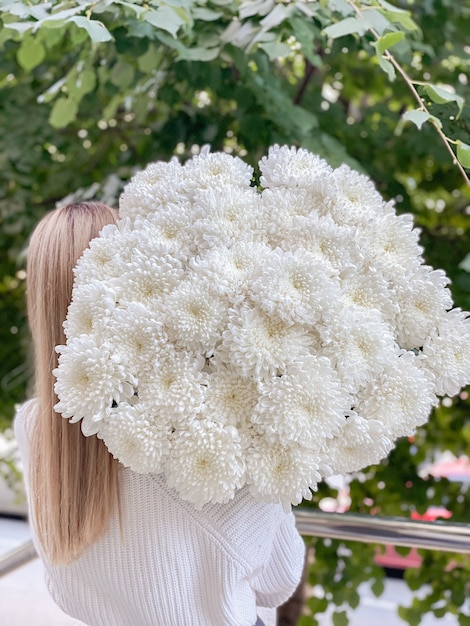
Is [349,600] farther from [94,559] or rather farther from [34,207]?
[34,207]

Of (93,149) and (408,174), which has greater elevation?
(408,174)

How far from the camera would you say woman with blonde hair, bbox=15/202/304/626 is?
2.95 ft

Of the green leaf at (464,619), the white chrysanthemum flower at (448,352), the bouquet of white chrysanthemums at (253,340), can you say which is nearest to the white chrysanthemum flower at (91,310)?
the bouquet of white chrysanthemums at (253,340)

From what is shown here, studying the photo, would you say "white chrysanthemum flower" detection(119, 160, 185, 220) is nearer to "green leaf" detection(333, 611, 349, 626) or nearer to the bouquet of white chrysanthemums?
the bouquet of white chrysanthemums

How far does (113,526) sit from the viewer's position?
3.06 feet

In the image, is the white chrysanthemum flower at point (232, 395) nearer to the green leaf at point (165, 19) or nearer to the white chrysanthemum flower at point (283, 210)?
the white chrysanthemum flower at point (283, 210)

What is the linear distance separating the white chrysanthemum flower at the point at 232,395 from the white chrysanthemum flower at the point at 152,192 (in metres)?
0.21

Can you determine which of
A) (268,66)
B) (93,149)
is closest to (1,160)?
(93,149)

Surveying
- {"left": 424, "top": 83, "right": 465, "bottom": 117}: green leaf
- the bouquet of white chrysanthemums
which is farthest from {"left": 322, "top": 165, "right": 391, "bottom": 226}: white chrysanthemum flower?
{"left": 424, "top": 83, "right": 465, "bottom": 117}: green leaf

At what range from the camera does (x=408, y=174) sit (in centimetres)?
206

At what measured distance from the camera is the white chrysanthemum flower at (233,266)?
0.75 meters

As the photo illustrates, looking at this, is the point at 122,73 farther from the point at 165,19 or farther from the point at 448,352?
the point at 448,352

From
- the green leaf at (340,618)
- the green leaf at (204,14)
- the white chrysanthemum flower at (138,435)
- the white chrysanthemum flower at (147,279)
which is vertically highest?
the green leaf at (204,14)

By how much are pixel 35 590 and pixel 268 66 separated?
1219mm
